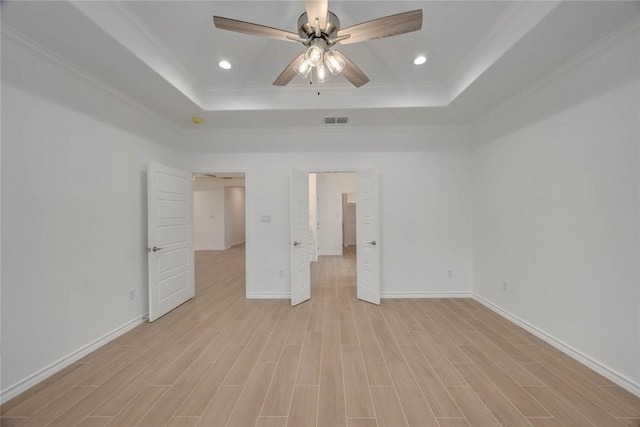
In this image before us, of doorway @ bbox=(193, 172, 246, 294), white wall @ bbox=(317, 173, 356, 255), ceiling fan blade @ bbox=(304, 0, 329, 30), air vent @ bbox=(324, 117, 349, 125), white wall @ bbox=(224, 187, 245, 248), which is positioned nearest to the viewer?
ceiling fan blade @ bbox=(304, 0, 329, 30)

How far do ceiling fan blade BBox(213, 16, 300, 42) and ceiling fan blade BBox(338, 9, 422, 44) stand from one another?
42 cm

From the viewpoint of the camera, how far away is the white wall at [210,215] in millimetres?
8562

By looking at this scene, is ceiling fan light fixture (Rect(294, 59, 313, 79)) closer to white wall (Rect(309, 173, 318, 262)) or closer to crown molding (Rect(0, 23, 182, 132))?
crown molding (Rect(0, 23, 182, 132))

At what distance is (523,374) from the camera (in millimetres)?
1973

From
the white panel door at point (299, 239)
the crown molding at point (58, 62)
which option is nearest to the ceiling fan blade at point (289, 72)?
the white panel door at point (299, 239)

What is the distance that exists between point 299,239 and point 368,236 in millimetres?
1101

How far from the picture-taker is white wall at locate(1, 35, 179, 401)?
1783mm

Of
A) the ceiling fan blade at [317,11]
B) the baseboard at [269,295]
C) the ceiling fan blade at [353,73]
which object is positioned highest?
the ceiling fan blade at [317,11]

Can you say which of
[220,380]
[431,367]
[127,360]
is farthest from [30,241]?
[431,367]

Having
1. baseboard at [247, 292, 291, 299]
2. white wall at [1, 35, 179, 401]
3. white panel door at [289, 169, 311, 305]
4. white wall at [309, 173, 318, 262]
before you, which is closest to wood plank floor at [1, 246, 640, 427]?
white wall at [1, 35, 179, 401]

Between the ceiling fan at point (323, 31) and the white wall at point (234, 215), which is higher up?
the ceiling fan at point (323, 31)

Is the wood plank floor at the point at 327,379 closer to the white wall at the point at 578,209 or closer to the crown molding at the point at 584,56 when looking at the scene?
the white wall at the point at 578,209

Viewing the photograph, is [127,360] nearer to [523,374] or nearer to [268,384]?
[268,384]

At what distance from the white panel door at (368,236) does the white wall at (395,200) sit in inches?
11.8
